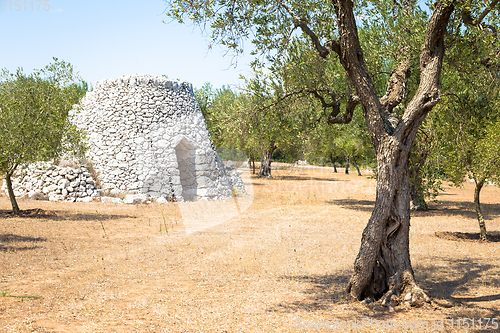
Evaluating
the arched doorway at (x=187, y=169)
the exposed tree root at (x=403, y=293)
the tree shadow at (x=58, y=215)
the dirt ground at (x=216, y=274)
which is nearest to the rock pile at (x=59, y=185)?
the dirt ground at (x=216, y=274)

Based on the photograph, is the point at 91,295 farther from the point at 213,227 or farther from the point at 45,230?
the point at 213,227

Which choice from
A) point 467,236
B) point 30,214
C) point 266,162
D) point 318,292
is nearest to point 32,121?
point 30,214

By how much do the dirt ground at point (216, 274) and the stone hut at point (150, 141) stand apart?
166 inches

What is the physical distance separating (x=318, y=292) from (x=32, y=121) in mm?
11625

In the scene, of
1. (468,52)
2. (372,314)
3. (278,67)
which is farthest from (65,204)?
(468,52)

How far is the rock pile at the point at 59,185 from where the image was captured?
1825cm

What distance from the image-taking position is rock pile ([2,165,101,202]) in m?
18.3

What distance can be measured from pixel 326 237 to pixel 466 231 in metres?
5.22

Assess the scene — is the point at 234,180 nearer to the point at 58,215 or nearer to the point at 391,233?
the point at 58,215

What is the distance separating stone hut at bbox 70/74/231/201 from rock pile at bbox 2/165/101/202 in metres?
0.94

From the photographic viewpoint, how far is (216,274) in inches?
305

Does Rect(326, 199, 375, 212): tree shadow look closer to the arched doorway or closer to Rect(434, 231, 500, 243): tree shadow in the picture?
Rect(434, 231, 500, 243): tree shadow

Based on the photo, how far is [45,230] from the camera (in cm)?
1146

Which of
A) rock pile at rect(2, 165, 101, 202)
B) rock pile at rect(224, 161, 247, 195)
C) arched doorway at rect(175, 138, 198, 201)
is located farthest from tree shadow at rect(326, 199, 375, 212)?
rock pile at rect(2, 165, 101, 202)
